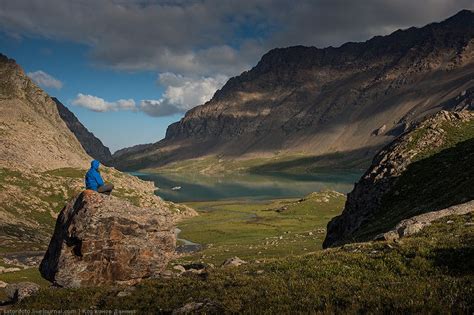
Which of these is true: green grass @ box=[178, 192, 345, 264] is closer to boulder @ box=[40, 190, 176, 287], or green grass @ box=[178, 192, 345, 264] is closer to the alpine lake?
the alpine lake

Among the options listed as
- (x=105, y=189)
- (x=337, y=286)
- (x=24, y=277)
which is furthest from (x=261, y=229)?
(x=337, y=286)

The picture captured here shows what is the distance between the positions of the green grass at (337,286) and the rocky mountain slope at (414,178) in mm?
16498

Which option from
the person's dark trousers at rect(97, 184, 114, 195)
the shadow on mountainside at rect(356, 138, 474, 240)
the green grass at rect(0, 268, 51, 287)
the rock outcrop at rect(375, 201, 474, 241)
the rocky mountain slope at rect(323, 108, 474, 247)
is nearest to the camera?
the rock outcrop at rect(375, 201, 474, 241)

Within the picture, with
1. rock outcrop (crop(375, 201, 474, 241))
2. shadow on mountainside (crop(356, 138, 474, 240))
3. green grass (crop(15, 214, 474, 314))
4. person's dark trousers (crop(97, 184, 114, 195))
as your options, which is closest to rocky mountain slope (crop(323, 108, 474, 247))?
shadow on mountainside (crop(356, 138, 474, 240))

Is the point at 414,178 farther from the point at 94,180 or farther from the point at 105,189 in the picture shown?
the point at 94,180

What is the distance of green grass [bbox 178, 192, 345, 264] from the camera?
90312 millimetres

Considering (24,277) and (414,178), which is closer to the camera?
(414,178)

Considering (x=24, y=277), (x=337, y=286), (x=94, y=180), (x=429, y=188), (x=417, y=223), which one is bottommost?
(x=24, y=277)

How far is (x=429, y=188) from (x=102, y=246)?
3461 centimetres

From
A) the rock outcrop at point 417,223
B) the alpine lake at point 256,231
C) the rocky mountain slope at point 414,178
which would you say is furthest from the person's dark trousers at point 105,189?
the alpine lake at point 256,231

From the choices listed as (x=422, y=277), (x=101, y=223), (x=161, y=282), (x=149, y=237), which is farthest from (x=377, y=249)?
(x=101, y=223)

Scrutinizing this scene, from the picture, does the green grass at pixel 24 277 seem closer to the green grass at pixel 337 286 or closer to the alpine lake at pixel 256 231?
the alpine lake at pixel 256 231

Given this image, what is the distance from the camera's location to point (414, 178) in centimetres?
4966

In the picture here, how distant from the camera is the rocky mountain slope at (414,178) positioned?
41.4 meters
